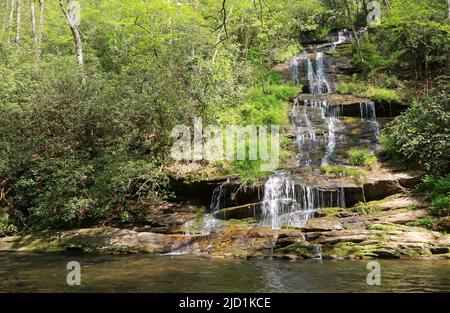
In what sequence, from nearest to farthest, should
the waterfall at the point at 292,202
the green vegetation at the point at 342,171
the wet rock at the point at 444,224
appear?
the wet rock at the point at 444,224, the waterfall at the point at 292,202, the green vegetation at the point at 342,171

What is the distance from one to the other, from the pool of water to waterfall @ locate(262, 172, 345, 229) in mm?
3549

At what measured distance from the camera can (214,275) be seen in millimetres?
8789

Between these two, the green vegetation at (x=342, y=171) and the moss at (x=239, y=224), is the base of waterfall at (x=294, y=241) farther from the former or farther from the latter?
the green vegetation at (x=342, y=171)

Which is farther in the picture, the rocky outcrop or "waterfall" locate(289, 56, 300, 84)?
"waterfall" locate(289, 56, 300, 84)

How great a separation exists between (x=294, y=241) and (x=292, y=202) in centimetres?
324

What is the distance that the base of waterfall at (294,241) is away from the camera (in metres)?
10.9

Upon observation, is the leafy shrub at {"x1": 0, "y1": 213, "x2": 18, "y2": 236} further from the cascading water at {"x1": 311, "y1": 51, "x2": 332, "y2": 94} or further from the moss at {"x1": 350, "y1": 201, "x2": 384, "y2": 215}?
the cascading water at {"x1": 311, "y1": 51, "x2": 332, "y2": 94}

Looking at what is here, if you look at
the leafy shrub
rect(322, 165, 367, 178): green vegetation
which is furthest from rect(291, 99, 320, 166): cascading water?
the leafy shrub

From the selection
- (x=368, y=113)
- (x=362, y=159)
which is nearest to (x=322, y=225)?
(x=362, y=159)

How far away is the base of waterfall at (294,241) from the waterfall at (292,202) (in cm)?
65

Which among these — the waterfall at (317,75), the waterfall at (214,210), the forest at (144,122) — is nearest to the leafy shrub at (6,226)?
the forest at (144,122)

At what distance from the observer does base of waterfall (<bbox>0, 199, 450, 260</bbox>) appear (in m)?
10.9

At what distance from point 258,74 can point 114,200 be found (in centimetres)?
1345
